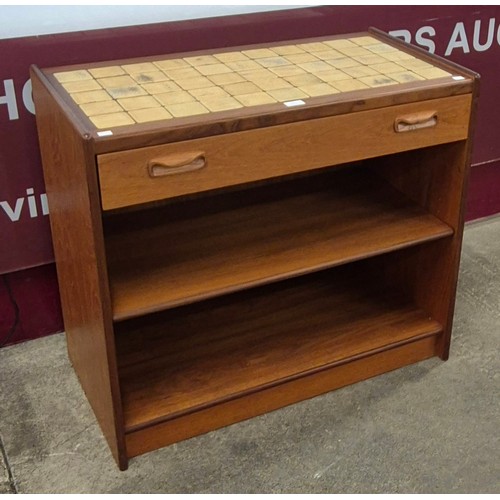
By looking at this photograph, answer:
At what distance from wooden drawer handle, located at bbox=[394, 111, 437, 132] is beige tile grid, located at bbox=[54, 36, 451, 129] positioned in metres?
0.09

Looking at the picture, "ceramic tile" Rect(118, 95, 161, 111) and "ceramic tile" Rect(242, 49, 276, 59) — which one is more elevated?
"ceramic tile" Rect(242, 49, 276, 59)

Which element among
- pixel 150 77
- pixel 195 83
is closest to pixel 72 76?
pixel 150 77

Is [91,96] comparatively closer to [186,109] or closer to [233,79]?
[186,109]

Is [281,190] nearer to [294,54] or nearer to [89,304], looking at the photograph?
[294,54]

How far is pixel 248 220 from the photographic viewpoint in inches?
79.0

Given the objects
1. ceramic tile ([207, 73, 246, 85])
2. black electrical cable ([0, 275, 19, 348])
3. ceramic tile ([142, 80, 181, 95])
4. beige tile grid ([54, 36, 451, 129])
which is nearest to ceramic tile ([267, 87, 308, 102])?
beige tile grid ([54, 36, 451, 129])

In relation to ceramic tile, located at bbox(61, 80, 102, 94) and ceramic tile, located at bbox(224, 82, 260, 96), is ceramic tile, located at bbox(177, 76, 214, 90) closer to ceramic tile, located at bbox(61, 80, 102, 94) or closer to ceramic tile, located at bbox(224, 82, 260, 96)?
ceramic tile, located at bbox(224, 82, 260, 96)

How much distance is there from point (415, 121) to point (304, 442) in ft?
2.60

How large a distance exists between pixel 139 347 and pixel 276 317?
38 cm

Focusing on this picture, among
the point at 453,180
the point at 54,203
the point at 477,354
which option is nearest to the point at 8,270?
the point at 54,203

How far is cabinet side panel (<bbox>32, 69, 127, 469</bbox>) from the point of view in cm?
151

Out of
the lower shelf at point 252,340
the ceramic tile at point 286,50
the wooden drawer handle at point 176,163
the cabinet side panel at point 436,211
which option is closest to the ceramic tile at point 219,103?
the wooden drawer handle at point 176,163

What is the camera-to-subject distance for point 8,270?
6.61 ft

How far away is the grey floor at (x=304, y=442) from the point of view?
174cm
